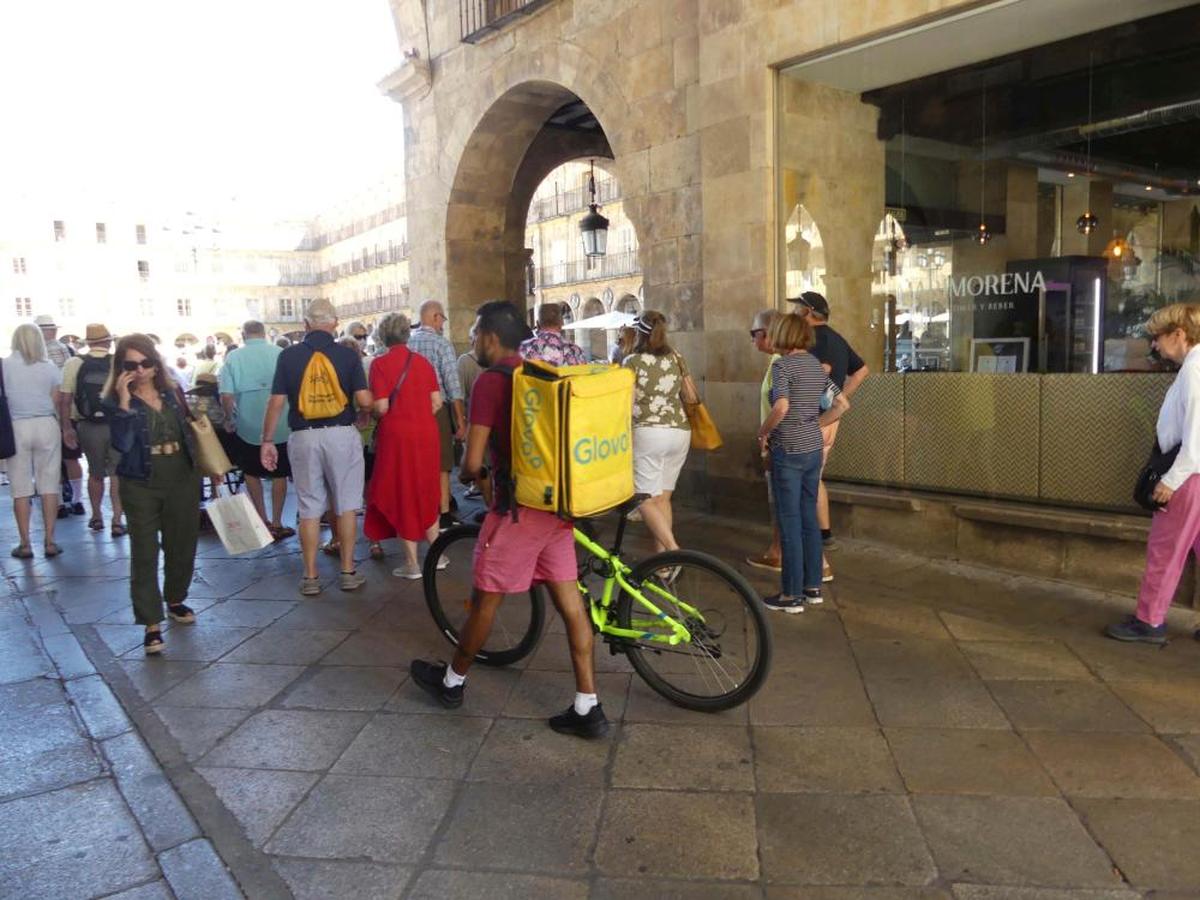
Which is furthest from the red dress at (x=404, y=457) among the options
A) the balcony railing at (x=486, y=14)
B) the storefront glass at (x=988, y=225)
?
the balcony railing at (x=486, y=14)

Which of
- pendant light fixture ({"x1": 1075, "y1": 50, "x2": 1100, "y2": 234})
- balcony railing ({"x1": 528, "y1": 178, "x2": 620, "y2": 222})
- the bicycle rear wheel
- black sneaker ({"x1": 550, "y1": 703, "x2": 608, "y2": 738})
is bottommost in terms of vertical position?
black sneaker ({"x1": 550, "y1": 703, "x2": 608, "y2": 738})

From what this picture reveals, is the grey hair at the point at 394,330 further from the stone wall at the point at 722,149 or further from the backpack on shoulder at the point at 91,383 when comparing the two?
the backpack on shoulder at the point at 91,383

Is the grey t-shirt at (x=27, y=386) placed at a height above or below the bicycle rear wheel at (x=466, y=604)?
above

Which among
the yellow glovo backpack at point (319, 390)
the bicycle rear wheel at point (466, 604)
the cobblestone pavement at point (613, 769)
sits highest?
the yellow glovo backpack at point (319, 390)

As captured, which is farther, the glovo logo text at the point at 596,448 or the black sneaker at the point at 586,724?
the black sneaker at the point at 586,724

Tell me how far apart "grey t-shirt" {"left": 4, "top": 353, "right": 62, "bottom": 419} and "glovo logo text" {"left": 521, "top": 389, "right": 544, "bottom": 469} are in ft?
18.5

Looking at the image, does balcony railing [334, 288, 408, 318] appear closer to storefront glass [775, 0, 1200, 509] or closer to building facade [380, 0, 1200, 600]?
building facade [380, 0, 1200, 600]

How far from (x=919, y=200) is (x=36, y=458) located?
776 centimetres

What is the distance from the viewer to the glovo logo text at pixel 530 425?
3264mm

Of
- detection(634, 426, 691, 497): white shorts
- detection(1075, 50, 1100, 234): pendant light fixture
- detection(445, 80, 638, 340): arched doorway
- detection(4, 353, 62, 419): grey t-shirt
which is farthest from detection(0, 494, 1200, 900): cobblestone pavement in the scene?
detection(445, 80, 638, 340): arched doorway

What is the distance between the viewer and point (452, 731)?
12.0 feet

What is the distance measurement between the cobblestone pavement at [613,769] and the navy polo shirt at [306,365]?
4.45 ft

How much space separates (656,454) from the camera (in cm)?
539

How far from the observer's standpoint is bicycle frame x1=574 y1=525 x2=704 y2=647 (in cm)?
375
